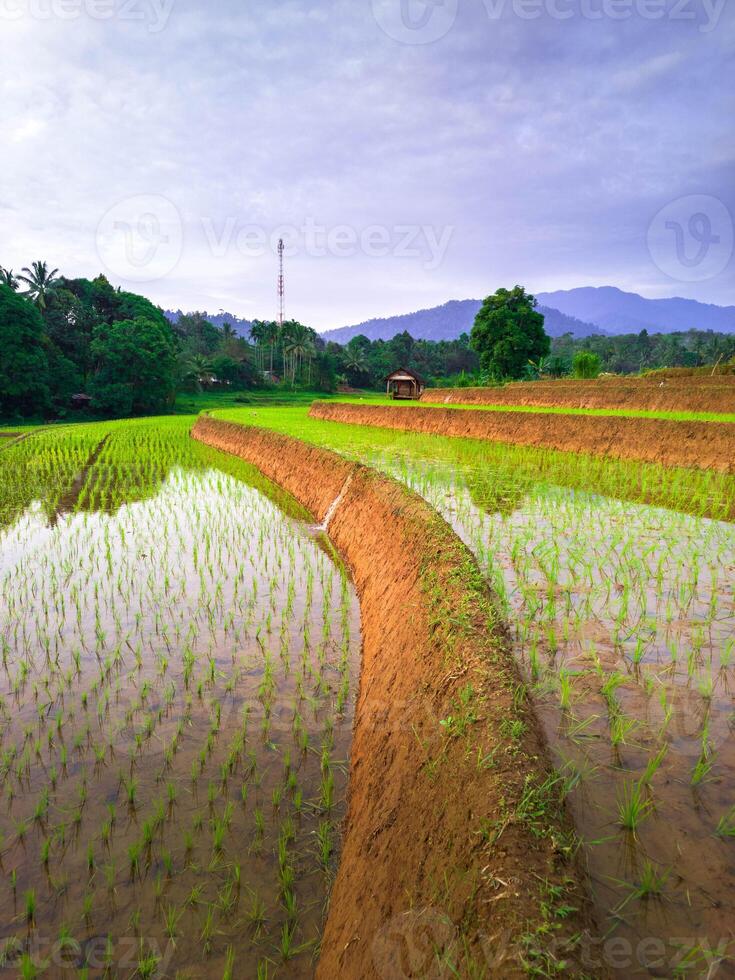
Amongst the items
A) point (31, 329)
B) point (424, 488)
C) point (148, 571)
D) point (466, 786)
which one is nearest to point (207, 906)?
point (466, 786)

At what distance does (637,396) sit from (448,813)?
15.5 meters

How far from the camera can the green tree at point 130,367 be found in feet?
115

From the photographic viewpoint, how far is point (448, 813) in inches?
75.7

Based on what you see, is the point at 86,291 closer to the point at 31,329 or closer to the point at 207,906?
the point at 31,329

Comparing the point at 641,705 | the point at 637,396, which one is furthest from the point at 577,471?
the point at 637,396

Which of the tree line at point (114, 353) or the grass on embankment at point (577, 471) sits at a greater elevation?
the tree line at point (114, 353)

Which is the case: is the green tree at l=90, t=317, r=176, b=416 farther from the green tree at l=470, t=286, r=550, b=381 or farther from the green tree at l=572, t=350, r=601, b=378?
the green tree at l=572, t=350, r=601, b=378

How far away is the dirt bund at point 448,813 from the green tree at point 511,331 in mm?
34951

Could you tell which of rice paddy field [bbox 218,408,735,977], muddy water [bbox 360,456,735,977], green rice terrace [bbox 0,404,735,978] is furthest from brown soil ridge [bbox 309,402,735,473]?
muddy water [bbox 360,456,735,977]

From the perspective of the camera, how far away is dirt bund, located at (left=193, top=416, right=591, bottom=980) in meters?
1.47

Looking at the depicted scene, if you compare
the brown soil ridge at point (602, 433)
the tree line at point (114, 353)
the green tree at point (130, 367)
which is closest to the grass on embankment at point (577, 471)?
the brown soil ridge at point (602, 433)

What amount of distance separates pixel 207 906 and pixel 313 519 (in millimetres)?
6703

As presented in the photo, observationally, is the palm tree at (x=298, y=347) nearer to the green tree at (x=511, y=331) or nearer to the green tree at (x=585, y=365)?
the green tree at (x=511, y=331)

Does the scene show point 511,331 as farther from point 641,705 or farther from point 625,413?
point 641,705
